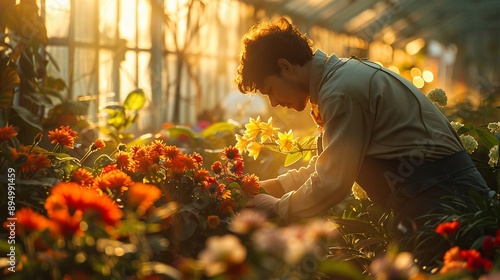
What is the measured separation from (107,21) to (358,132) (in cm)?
478

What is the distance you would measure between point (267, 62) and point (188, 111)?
616 cm

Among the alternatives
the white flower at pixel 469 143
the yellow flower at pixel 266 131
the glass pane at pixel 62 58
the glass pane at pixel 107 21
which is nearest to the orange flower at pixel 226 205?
the yellow flower at pixel 266 131

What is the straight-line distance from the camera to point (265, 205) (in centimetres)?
264

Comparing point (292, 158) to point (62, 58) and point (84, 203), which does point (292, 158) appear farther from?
point (62, 58)

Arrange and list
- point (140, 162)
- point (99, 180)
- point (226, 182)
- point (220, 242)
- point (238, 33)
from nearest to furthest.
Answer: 1. point (220, 242)
2. point (99, 180)
3. point (140, 162)
4. point (226, 182)
5. point (238, 33)

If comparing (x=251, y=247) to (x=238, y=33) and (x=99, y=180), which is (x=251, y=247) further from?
(x=238, y=33)

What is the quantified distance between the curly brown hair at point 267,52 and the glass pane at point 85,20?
12.4 ft

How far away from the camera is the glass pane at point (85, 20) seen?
639 centimetres

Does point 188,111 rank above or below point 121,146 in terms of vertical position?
below

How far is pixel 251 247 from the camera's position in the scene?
1.40 meters

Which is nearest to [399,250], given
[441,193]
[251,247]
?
[441,193]

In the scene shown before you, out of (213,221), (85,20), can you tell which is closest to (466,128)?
(213,221)

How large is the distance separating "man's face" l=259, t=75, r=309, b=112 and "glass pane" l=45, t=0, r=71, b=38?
9.75 feet

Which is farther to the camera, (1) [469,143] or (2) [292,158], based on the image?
(2) [292,158]
